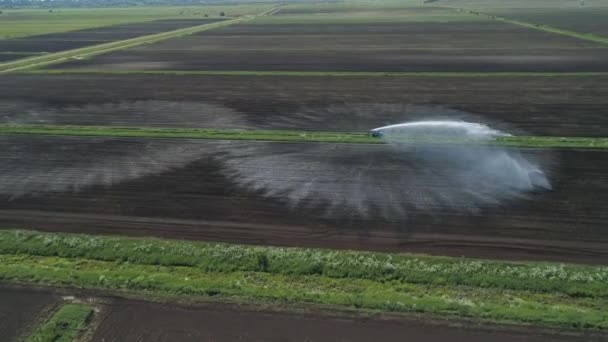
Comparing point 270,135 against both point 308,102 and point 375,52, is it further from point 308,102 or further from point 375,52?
point 375,52

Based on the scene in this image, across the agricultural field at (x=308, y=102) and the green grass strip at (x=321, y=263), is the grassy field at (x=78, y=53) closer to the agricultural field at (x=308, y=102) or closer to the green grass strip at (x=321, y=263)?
the agricultural field at (x=308, y=102)

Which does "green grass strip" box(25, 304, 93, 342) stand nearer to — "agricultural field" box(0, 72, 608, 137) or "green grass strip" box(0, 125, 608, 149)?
"green grass strip" box(0, 125, 608, 149)

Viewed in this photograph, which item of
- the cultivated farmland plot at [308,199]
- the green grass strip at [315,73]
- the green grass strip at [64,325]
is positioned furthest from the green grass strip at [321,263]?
the green grass strip at [315,73]

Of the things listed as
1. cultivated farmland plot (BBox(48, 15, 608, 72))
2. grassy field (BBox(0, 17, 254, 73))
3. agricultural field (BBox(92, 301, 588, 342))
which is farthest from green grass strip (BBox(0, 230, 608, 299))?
grassy field (BBox(0, 17, 254, 73))

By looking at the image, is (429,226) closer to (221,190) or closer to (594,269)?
(594,269)

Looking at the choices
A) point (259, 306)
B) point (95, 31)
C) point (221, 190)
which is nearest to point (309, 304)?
point (259, 306)

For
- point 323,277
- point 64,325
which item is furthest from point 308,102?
point 64,325
